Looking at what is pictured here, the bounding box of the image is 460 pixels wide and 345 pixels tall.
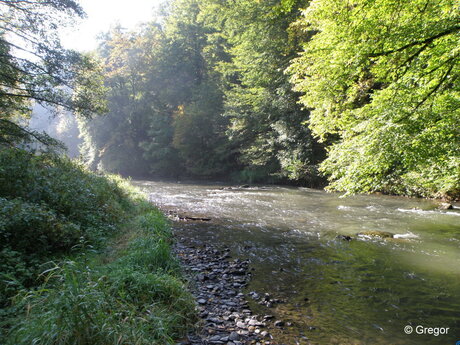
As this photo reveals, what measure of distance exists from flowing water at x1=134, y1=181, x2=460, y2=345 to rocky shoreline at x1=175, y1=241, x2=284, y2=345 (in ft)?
0.84

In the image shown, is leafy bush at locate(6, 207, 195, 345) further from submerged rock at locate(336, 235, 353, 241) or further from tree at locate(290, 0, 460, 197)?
submerged rock at locate(336, 235, 353, 241)

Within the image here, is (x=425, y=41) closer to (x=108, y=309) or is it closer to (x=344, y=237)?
(x=344, y=237)

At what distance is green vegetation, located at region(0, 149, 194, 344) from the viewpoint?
9.83 feet

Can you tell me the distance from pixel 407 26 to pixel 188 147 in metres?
32.5

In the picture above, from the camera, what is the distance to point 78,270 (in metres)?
4.21

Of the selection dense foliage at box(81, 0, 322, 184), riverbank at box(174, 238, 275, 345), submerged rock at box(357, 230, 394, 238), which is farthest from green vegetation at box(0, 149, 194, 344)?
dense foliage at box(81, 0, 322, 184)

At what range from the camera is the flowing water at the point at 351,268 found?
4332 millimetres

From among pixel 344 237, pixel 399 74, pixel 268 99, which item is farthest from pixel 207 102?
pixel 399 74

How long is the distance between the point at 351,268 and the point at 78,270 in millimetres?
5555

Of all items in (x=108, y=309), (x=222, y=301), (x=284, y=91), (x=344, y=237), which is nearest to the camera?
(x=108, y=309)

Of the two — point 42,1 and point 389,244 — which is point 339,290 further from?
point 42,1

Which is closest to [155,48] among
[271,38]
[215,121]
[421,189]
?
[215,121]

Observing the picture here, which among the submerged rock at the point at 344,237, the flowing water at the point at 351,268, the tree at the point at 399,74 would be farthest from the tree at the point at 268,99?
the tree at the point at 399,74

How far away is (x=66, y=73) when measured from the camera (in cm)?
1245
